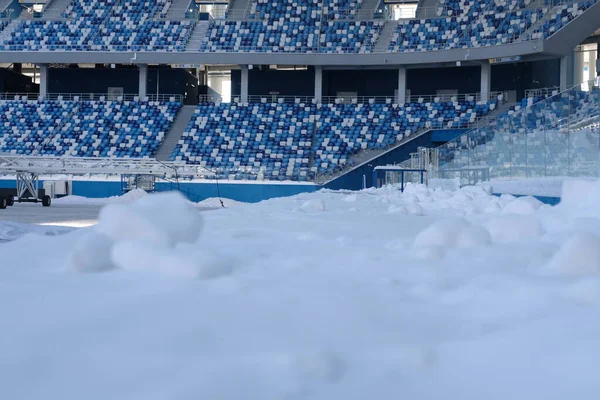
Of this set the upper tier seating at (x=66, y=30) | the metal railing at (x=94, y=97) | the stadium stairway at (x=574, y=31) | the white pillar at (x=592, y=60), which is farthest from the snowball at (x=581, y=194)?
the upper tier seating at (x=66, y=30)

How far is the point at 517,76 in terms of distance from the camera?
33125mm

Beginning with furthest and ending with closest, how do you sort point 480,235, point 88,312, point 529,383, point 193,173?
point 193,173 < point 480,235 < point 88,312 < point 529,383

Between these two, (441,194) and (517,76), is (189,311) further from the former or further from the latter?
(517,76)

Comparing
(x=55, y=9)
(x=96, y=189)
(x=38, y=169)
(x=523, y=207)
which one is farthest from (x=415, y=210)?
(x=55, y=9)

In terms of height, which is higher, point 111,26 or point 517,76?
point 111,26

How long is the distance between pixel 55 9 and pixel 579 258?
39.0 m

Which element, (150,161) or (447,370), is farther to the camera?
(150,161)

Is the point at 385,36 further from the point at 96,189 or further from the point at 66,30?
the point at 66,30

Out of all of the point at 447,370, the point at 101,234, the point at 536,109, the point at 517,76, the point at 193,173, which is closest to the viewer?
the point at 447,370

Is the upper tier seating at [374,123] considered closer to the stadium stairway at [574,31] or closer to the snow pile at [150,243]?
the stadium stairway at [574,31]

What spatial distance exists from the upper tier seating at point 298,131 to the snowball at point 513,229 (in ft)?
79.0

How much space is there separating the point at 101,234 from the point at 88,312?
3.26 ft

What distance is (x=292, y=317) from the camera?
2.01 m

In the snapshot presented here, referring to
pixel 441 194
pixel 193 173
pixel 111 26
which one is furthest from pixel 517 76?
pixel 441 194
